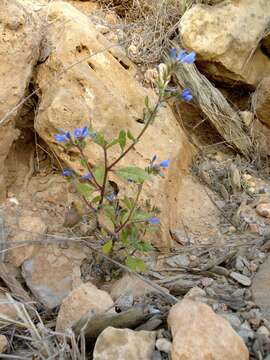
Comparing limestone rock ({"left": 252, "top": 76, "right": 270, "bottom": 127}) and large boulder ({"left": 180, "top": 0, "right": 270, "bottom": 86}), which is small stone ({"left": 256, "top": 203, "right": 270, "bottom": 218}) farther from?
large boulder ({"left": 180, "top": 0, "right": 270, "bottom": 86})

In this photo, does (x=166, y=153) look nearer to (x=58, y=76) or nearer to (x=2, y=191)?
(x=58, y=76)

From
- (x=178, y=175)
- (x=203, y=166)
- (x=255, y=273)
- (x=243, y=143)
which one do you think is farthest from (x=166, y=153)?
(x=255, y=273)

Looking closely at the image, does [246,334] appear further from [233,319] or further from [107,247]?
[107,247]

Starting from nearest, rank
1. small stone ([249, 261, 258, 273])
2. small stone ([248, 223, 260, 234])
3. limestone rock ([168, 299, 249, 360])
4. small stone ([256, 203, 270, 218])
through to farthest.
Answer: limestone rock ([168, 299, 249, 360])
small stone ([249, 261, 258, 273])
small stone ([248, 223, 260, 234])
small stone ([256, 203, 270, 218])

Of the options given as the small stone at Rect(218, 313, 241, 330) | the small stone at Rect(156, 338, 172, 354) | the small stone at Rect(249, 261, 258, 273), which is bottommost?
the small stone at Rect(249, 261, 258, 273)

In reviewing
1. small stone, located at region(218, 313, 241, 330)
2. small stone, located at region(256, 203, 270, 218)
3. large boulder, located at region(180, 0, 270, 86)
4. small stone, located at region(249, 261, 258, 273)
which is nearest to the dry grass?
large boulder, located at region(180, 0, 270, 86)

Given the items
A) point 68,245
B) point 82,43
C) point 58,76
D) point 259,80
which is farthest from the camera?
point 259,80

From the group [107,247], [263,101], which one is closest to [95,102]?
[107,247]
